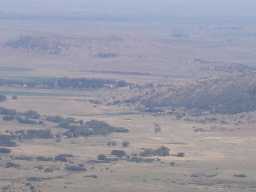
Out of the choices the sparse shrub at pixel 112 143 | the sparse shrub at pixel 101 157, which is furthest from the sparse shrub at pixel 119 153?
the sparse shrub at pixel 112 143

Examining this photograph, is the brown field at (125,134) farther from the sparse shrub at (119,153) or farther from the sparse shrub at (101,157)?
the sparse shrub at (119,153)

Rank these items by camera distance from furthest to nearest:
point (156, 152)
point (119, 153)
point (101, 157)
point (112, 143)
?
point (112, 143), point (156, 152), point (119, 153), point (101, 157)

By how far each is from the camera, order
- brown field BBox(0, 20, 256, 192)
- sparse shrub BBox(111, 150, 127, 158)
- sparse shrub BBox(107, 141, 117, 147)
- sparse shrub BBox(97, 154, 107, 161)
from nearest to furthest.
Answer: brown field BBox(0, 20, 256, 192), sparse shrub BBox(97, 154, 107, 161), sparse shrub BBox(111, 150, 127, 158), sparse shrub BBox(107, 141, 117, 147)

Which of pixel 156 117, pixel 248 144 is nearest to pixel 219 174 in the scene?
pixel 248 144

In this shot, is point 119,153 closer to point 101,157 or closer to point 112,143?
point 101,157

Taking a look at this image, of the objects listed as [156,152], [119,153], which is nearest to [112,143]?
[156,152]

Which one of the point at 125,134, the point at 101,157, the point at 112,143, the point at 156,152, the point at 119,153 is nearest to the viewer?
the point at 101,157

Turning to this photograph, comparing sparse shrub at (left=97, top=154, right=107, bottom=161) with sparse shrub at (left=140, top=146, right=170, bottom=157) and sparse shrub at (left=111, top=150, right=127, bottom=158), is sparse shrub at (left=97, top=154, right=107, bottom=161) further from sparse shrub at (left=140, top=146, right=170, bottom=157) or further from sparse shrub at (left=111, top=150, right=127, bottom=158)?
sparse shrub at (left=140, top=146, right=170, bottom=157)

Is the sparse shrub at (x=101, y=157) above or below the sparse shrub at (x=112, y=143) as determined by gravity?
below

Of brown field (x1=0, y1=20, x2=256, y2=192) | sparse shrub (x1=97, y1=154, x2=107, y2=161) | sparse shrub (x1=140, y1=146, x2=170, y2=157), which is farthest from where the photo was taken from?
sparse shrub (x1=140, y1=146, x2=170, y2=157)

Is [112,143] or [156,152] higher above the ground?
[112,143]

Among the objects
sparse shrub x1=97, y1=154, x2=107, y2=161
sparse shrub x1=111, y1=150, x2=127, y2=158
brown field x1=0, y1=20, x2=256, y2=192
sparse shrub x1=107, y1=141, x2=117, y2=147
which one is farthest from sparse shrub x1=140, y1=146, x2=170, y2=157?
sparse shrub x1=107, y1=141, x2=117, y2=147

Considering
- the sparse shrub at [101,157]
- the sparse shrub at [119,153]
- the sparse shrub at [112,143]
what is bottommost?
the sparse shrub at [101,157]

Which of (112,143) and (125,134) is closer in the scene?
(112,143)
